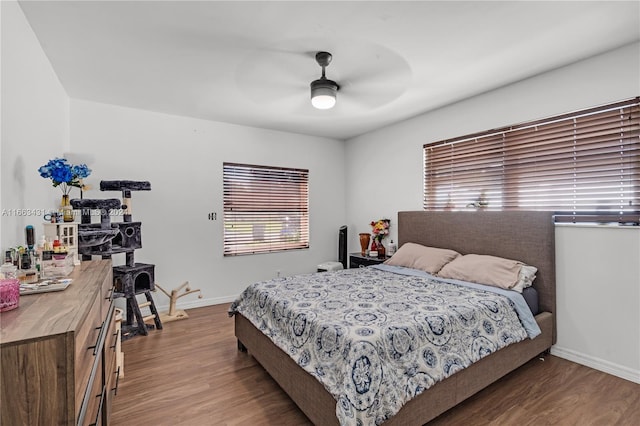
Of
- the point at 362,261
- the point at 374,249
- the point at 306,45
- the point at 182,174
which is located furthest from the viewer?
the point at 374,249

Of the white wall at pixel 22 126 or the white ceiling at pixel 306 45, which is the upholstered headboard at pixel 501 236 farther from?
the white wall at pixel 22 126

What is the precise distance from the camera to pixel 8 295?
3.48 ft

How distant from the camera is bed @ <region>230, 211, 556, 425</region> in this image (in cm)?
168

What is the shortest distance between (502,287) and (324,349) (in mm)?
1751

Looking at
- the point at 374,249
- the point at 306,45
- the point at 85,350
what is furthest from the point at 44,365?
the point at 374,249

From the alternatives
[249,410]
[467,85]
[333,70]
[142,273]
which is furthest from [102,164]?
[467,85]

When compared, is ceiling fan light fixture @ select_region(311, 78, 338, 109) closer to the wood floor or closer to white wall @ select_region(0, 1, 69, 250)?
white wall @ select_region(0, 1, 69, 250)

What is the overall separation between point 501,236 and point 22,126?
12.5 feet

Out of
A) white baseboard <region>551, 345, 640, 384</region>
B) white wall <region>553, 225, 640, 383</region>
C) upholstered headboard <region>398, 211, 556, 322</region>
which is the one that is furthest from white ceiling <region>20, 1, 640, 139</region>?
white baseboard <region>551, 345, 640, 384</region>

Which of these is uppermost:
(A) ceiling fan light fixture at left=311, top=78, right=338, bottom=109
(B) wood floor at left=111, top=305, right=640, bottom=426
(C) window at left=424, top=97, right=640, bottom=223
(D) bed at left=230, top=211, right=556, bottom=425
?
(A) ceiling fan light fixture at left=311, top=78, right=338, bottom=109

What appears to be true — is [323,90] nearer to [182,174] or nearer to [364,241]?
[182,174]

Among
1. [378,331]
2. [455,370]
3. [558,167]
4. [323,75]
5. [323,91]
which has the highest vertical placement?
[323,75]

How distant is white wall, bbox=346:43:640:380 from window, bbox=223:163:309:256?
98cm

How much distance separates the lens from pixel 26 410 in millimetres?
845
